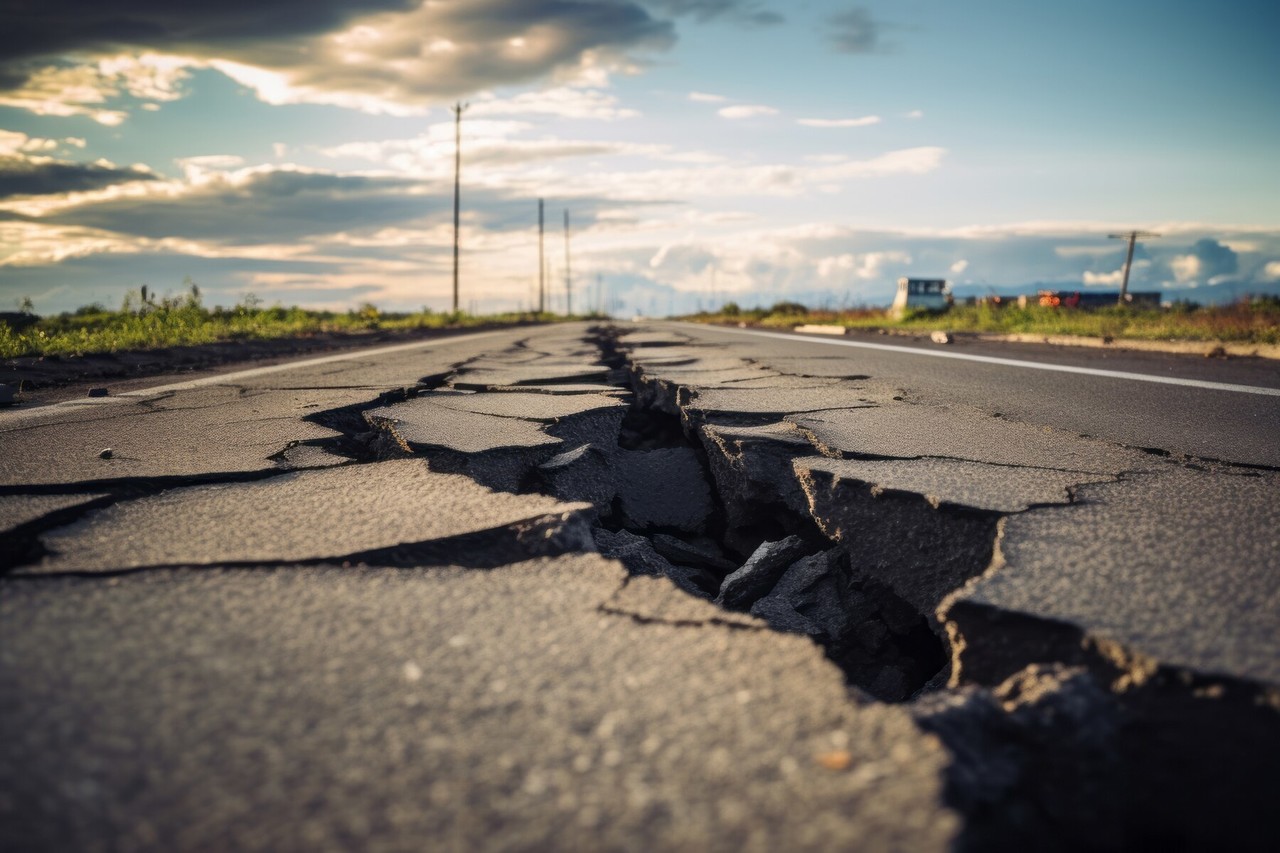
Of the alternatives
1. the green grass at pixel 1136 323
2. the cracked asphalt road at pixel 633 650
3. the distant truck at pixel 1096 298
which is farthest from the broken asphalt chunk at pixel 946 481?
the distant truck at pixel 1096 298

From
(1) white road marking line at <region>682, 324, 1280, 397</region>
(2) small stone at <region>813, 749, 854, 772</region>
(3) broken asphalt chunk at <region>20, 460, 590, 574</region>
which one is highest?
(1) white road marking line at <region>682, 324, 1280, 397</region>

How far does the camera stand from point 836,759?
0.96 metres

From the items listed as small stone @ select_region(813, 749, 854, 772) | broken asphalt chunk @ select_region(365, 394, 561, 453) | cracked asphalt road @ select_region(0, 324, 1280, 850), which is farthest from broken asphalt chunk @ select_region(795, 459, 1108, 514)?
small stone @ select_region(813, 749, 854, 772)

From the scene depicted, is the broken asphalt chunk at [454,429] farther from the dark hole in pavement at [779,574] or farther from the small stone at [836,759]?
the small stone at [836,759]

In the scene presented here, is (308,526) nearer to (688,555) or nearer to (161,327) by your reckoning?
(688,555)

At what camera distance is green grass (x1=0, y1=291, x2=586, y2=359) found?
7.87 meters

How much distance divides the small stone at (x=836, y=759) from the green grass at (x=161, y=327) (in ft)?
27.4

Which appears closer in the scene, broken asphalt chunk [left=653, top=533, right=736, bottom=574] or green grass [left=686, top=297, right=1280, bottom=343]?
broken asphalt chunk [left=653, top=533, right=736, bottom=574]

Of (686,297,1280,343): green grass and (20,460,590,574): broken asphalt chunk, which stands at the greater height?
(686,297,1280,343): green grass

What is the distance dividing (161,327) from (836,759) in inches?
460

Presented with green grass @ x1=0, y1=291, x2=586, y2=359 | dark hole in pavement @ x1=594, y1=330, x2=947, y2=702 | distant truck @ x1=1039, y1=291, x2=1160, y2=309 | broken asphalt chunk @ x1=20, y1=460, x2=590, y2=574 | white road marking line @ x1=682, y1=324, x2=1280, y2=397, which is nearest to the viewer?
broken asphalt chunk @ x1=20, y1=460, x2=590, y2=574

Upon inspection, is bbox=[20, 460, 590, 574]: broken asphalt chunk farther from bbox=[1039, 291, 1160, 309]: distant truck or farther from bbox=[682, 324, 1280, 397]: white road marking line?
bbox=[1039, 291, 1160, 309]: distant truck

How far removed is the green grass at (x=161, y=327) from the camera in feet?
25.8

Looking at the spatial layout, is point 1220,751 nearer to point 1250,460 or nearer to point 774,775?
point 774,775
